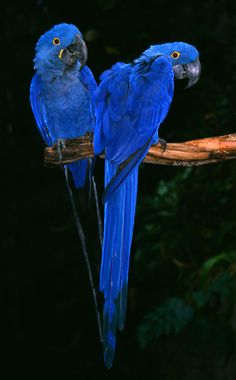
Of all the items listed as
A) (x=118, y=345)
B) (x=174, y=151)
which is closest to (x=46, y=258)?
(x=118, y=345)

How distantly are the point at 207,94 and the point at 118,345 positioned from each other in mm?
2291

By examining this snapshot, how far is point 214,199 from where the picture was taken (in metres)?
3.94

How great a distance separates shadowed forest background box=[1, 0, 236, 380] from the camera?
3523mm

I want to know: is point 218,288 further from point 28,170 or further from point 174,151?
point 28,170

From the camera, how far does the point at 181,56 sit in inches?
82.4

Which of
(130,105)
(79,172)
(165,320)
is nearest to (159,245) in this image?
(165,320)

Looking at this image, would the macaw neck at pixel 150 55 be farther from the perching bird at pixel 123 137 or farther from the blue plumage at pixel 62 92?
the blue plumage at pixel 62 92

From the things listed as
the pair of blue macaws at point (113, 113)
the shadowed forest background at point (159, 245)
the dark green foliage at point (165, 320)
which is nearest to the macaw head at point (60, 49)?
the pair of blue macaws at point (113, 113)

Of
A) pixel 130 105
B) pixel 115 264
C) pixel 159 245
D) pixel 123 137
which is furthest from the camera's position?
pixel 159 245

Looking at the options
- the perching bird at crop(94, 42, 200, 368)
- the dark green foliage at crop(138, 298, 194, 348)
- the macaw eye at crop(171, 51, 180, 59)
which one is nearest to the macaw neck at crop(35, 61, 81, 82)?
the perching bird at crop(94, 42, 200, 368)

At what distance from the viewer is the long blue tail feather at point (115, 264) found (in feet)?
4.57

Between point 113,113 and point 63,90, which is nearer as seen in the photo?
point 113,113

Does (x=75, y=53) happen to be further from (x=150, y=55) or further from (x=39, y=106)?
(x=150, y=55)

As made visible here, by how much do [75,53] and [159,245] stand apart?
2.05 m
